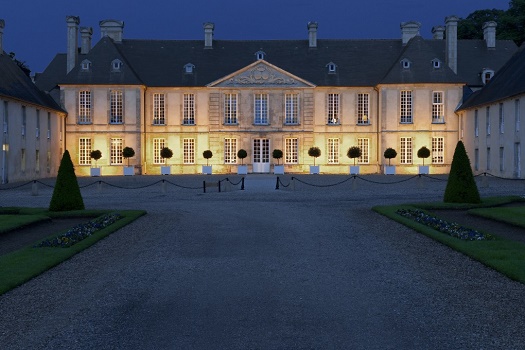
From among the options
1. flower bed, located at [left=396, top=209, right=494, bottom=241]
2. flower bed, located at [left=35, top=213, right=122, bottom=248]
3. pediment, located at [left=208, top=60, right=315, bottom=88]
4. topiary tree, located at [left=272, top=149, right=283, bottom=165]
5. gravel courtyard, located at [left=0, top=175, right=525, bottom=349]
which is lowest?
gravel courtyard, located at [left=0, top=175, right=525, bottom=349]

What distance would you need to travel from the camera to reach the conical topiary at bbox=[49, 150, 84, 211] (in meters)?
19.2

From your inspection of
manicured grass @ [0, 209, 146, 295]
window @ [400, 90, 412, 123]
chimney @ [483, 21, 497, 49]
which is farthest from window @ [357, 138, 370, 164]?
manicured grass @ [0, 209, 146, 295]

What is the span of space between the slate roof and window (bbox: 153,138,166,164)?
7.83m

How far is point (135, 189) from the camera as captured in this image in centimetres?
3133

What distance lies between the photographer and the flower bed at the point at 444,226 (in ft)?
43.8

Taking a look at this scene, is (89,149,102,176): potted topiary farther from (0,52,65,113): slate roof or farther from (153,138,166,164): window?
(153,138,166,164): window

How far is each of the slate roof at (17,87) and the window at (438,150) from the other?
2678 cm

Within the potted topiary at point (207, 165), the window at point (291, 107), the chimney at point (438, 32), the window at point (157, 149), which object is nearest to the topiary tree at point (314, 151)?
the window at point (291, 107)

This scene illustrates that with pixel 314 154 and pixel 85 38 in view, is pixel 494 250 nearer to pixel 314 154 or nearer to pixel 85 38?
pixel 314 154

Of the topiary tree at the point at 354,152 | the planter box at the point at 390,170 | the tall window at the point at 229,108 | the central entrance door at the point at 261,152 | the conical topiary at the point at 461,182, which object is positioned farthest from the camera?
the tall window at the point at 229,108

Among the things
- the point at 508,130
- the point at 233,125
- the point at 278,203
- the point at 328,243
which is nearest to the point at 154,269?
the point at 328,243

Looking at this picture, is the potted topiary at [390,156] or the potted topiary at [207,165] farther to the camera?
the potted topiary at [207,165]

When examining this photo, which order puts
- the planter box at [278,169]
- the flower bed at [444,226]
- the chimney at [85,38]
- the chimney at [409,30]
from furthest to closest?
1. the chimney at [85,38]
2. the chimney at [409,30]
3. the planter box at [278,169]
4. the flower bed at [444,226]

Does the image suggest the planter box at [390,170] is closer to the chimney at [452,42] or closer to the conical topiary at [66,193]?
the chimney at [452,42]
